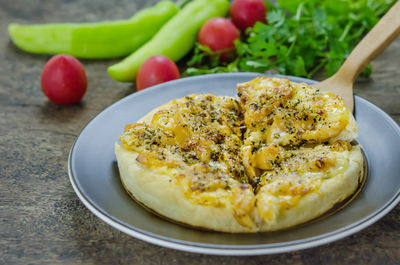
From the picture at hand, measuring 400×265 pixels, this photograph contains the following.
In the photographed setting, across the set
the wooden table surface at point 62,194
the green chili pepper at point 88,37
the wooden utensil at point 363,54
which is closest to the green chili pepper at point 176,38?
the wooden table surface at point 62,194

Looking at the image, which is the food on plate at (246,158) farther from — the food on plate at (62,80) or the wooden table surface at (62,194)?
the food on plate at (62,80)

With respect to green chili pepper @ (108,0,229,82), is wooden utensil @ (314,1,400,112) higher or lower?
higher

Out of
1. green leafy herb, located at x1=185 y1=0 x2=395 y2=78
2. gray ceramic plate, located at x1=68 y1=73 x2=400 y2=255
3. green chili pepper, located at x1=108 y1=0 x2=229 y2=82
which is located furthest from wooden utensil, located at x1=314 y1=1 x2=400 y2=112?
green chili pepper, located at x1=108 y1=0 x2=229 y2=82

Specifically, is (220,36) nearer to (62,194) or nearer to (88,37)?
(88,37)

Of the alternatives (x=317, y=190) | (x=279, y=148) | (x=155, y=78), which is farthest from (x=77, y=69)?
(x=317, y=190)

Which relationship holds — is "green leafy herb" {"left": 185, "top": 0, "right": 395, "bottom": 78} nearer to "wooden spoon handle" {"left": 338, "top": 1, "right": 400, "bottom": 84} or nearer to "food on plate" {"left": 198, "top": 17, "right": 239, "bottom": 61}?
"food on plate" {"left": 198, "top": 17, "right": 239, "bottom": 61}

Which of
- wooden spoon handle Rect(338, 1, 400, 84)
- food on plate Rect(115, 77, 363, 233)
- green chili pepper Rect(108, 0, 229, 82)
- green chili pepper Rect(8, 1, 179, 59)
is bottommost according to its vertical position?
green chili pepper Rect(8, 1, 179, 59)
